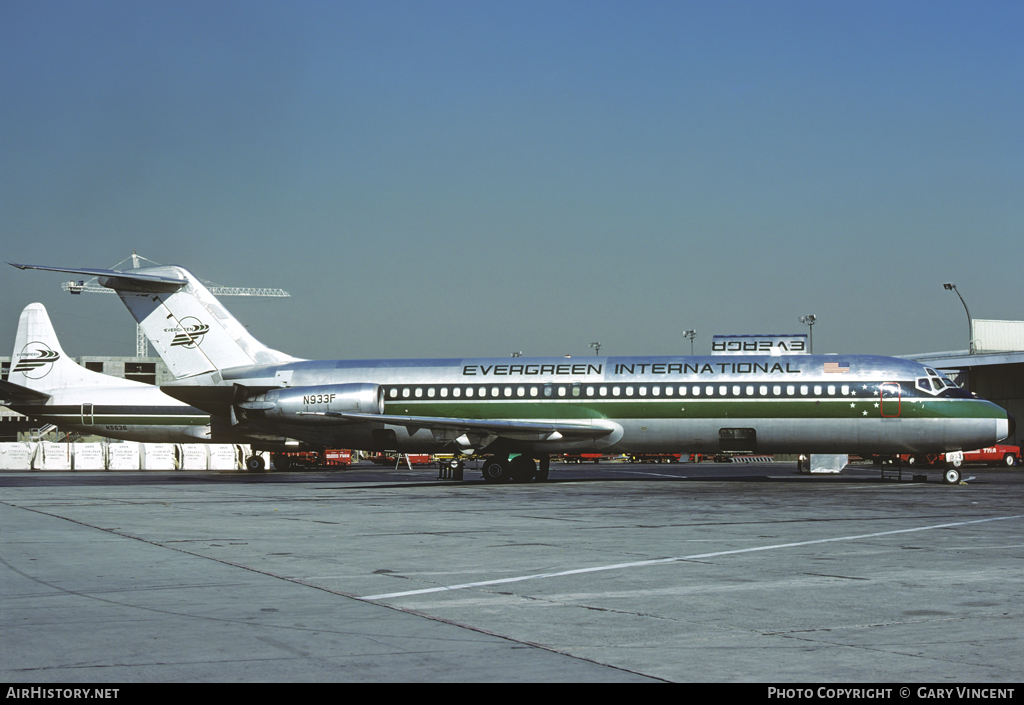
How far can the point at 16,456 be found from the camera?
55438mm

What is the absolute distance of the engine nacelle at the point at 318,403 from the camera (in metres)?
34.0

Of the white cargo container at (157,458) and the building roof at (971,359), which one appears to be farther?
the building roof at (971,359)

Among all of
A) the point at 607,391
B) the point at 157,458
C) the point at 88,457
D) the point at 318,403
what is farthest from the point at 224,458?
the point at 607,391

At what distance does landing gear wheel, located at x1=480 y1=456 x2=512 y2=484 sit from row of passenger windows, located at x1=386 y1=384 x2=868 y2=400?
2.31m

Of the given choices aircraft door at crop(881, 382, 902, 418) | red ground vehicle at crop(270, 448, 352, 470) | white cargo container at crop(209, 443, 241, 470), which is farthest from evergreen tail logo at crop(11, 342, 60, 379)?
aircraft door at crop(881, 382, 902, 418)

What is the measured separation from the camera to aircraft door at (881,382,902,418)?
31.6m

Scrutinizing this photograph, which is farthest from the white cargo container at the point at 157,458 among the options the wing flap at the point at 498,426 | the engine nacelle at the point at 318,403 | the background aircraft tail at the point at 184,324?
the wing flap at the point at 498,426

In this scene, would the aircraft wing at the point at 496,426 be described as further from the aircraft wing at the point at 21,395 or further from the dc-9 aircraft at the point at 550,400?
the aircraft wing at the point at 21,395

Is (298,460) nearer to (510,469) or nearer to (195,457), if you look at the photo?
(195,457)

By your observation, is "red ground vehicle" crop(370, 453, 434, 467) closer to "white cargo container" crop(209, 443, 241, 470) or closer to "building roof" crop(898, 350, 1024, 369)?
"white cargo container" crop(209, 443, 241, 470)

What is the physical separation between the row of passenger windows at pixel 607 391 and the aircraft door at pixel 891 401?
991 millimetres

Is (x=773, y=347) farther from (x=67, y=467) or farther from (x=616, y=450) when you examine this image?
(x=67, y=467)

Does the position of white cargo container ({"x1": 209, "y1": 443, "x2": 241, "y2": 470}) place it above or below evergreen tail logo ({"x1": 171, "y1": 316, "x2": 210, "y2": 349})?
below

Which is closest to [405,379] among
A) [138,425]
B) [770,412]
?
[770,412]
